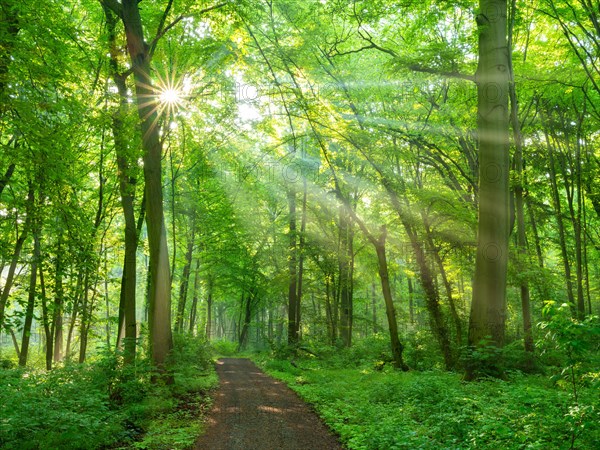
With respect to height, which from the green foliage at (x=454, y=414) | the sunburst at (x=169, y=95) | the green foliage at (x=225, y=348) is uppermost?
the sunburst at (x=169, y=95)

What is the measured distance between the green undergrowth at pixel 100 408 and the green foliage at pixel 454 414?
311cm

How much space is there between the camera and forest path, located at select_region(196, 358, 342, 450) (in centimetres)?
673

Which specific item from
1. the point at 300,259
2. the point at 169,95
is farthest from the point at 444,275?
the point at 169,95

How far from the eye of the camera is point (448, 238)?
44.1 feet

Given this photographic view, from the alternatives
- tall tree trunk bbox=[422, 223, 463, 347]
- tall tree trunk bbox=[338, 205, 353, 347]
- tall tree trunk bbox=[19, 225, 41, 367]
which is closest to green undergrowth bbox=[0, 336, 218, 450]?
tall tree trunk bbox=[19, 225, 41, 367]

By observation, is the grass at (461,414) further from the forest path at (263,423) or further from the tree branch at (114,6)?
the tree branch at (114,6)

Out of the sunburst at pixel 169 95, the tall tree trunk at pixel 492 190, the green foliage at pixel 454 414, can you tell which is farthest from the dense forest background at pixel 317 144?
the green foliage at pixel 454 414

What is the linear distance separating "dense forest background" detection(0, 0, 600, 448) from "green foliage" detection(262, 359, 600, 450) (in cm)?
25

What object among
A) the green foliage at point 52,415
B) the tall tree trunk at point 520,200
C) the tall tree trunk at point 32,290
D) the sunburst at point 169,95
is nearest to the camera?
the green foliage at point 52,415

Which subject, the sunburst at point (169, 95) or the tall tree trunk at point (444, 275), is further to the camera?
the tall tree trunk at point (444, 275)

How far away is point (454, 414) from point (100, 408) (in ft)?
20.3

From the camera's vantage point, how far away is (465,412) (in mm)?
6113

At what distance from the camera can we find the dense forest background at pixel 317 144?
24.0ft

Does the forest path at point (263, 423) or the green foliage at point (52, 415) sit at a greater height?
the green foliage at point (52, 415)
